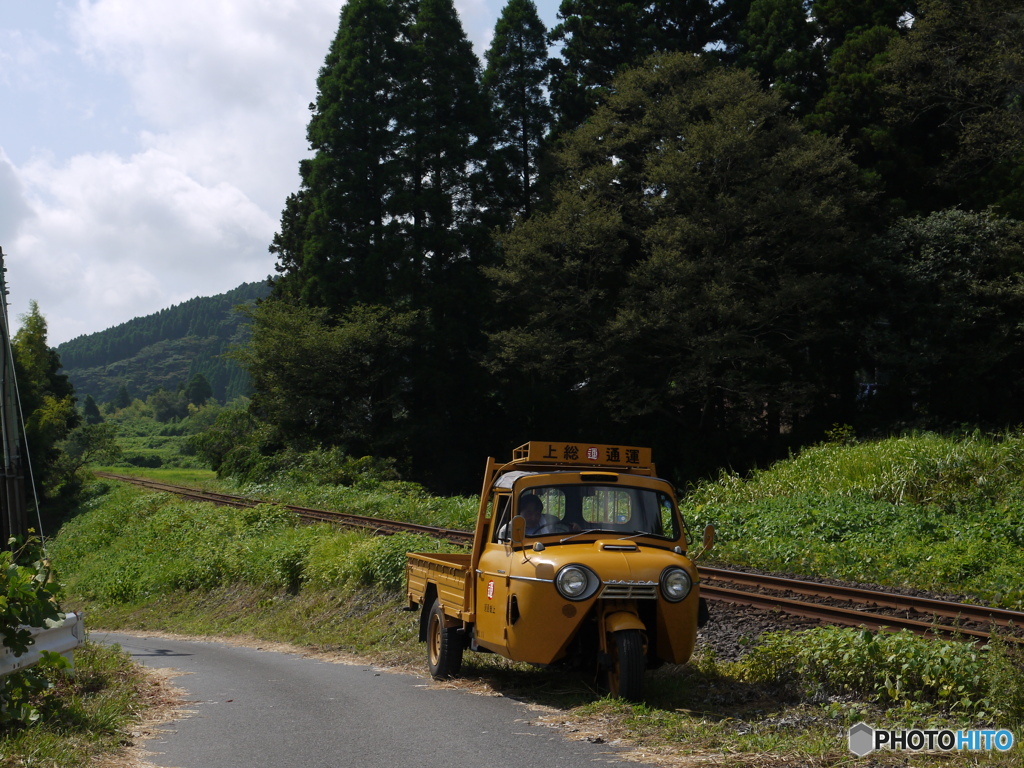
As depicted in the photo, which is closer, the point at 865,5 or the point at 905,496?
the point at 905,496

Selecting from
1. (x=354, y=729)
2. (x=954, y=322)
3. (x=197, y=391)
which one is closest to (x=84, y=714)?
(x=354, y=729)

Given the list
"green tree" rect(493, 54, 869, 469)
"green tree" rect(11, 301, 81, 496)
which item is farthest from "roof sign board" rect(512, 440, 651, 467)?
"green tree" rect(11, 301, 81, 496)

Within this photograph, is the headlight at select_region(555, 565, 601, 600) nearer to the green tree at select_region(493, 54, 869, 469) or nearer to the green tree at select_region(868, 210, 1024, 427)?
the green tree at select_region(868, 210, 1024, 427)

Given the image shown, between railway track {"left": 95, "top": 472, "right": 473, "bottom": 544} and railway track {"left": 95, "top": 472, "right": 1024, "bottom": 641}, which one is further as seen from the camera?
railway track {"left": 95, "top": 472, "right": 473, "bottom": 544}

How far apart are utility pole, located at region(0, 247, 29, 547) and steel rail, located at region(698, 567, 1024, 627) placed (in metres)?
11.5

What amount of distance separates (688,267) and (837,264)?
203 inches

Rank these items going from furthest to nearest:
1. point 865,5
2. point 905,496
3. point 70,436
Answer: point 70,436
point 865,5
point 905,496

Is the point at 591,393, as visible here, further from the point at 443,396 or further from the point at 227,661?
the point at 227,661

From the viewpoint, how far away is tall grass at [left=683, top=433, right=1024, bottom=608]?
43.3 feet

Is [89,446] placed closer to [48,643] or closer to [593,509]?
[48,643]

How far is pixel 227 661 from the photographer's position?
40.3 feet

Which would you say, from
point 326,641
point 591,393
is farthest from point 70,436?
point 326,641

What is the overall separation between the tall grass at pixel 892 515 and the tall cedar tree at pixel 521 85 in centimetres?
2632

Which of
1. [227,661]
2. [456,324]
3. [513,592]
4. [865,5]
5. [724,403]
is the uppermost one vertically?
[865,5]
